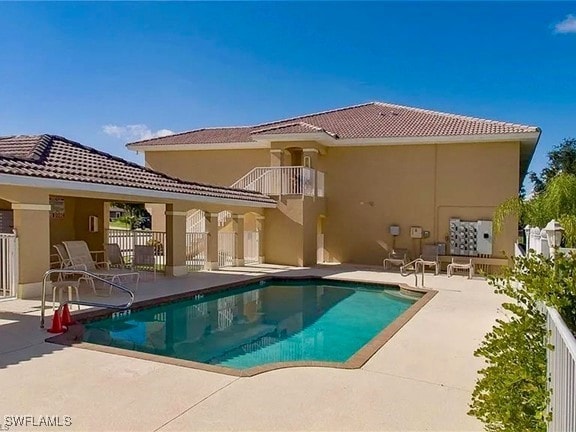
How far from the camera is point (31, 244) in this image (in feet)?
37.2

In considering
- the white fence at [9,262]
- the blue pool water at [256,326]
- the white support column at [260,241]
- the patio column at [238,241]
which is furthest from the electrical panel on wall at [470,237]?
the white fence at [9,262]

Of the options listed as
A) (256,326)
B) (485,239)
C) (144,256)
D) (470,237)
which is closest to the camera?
(256,326)

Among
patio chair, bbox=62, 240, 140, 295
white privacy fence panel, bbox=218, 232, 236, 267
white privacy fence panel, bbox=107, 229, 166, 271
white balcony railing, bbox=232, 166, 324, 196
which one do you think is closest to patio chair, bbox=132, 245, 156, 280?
white privacy fence panel, bbox=107, 229, 166, 271

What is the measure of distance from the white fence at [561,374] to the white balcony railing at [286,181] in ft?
57.0

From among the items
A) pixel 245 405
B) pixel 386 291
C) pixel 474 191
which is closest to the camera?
pixel 245 405

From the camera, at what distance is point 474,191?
19891 millimetres

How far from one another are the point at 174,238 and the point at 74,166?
14.7ft

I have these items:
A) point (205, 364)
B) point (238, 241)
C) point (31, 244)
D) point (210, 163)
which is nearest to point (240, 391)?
point (205, 364)

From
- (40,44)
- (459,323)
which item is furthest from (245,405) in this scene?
(40,44)

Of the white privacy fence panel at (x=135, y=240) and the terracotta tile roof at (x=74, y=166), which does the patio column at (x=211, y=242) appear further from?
the white privacy fence panel at (x=135, y=240)

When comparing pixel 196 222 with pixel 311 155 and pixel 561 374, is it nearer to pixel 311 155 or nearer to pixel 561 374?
pixel 311 155

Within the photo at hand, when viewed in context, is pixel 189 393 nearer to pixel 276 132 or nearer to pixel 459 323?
pixel 459 323

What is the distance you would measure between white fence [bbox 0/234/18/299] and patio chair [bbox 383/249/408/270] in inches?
548

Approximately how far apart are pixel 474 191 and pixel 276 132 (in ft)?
A: 29.2
